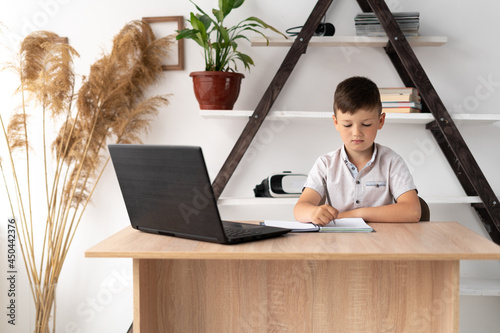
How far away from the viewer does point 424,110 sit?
273 centimetres

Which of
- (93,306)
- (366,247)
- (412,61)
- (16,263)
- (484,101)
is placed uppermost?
(412,61)

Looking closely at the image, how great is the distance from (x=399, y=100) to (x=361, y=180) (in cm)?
85

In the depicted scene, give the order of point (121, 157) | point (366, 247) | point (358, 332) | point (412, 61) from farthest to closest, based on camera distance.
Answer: point (412, 61), point (358, 332), point (121, 157), point (366, 247)

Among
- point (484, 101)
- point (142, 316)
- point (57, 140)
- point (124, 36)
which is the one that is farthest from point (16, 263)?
point (484, 101)

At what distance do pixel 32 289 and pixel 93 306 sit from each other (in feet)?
1.30

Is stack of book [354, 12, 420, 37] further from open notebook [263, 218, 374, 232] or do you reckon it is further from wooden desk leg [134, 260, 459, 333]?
wooden desk leg [134, 260, 459, 333]

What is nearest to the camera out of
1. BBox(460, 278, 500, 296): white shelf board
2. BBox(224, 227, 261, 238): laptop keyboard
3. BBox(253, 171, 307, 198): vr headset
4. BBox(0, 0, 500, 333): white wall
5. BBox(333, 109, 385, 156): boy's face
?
BBox(224, 227, 261, 238): laptop keyboard

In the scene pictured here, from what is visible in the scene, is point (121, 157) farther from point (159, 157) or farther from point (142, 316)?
point (142, 316)

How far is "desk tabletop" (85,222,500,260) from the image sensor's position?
1.11 meters

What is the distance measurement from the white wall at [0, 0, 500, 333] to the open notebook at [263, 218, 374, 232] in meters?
1.43

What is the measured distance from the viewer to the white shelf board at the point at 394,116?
103 inches

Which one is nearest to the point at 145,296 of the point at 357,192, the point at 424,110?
the point at 357,192

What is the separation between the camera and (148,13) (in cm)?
301

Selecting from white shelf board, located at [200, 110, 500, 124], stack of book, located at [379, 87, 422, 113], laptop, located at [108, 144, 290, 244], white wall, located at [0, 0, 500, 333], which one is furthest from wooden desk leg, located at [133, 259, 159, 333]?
stack of book, located at [379, 87, 422, 113]
